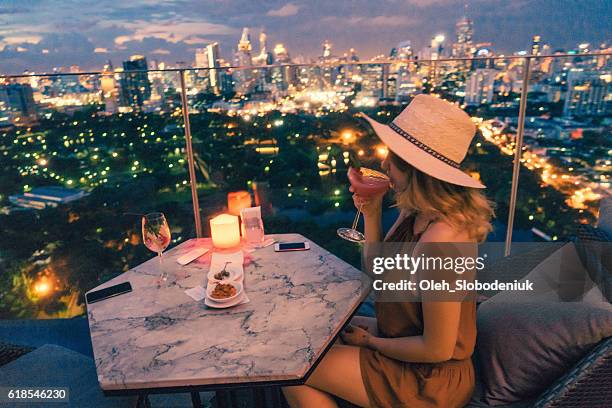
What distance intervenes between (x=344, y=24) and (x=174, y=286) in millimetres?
6650

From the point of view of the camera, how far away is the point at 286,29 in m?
8.08

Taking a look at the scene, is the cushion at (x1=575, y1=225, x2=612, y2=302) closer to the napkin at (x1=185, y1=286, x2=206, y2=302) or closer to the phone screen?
the phone screen

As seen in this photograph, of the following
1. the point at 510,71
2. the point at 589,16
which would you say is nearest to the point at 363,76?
the point at 510,71

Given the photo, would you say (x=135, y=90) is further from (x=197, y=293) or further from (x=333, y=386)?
(x=333, y=386)

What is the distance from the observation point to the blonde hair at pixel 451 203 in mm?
1257

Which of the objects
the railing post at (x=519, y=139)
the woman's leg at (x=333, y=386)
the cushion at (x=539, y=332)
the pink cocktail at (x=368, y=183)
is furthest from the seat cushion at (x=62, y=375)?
the railing post at (x=519, y=139)

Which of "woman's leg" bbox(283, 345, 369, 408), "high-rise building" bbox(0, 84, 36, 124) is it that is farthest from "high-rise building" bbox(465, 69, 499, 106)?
"high-rise building" bbox(0, 84, 36, 124)

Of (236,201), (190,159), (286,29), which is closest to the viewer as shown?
(236,201)

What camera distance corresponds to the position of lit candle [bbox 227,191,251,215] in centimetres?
208

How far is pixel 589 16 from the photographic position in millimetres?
4137

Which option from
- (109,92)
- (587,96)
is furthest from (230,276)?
(587,96)

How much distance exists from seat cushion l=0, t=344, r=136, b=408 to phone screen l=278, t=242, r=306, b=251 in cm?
79

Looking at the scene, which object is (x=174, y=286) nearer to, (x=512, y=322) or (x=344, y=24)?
(x=512, y=322)

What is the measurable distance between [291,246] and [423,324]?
2.27ft
